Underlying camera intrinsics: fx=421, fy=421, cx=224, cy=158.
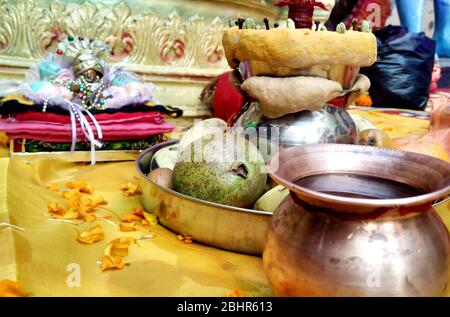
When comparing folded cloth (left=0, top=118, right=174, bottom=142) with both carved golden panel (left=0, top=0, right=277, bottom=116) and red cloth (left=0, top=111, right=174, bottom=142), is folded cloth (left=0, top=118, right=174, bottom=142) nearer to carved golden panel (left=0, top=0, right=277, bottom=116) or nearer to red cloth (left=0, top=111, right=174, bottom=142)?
red cloth (left=0, top=111, right=174, bottom=142)

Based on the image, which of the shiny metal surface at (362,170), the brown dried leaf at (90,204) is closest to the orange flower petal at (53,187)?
the brown dried leaf at (90,204)

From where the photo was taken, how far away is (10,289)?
594mm

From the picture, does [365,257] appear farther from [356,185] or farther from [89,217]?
[89,217]

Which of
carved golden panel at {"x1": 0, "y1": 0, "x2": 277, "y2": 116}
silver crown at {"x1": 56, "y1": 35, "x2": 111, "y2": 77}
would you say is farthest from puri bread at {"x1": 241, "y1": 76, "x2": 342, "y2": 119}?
carved golden panel at {"x1": 0, "y1": 0, "x2": 277, "y2": 116}

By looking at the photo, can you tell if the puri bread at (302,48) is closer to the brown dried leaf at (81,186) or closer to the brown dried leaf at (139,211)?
the brown dried leaf at (139,211)

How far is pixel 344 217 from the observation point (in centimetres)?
46

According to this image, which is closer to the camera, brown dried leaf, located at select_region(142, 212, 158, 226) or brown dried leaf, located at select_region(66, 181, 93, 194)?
brown dried leaf, located at select_region(142, 212, 158, 226)

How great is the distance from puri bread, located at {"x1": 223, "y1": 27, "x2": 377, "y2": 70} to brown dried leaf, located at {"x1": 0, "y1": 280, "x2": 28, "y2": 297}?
2.01 ft

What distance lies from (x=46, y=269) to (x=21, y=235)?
140 mm

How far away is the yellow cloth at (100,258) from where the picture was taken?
0.63 m

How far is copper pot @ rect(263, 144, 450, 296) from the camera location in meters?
0.44

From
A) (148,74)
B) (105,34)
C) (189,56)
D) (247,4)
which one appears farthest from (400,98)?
(105,34)

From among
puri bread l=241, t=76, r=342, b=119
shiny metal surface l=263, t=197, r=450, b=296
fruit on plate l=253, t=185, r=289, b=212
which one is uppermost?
puri bread l=241, t=76, r=342, b=119
